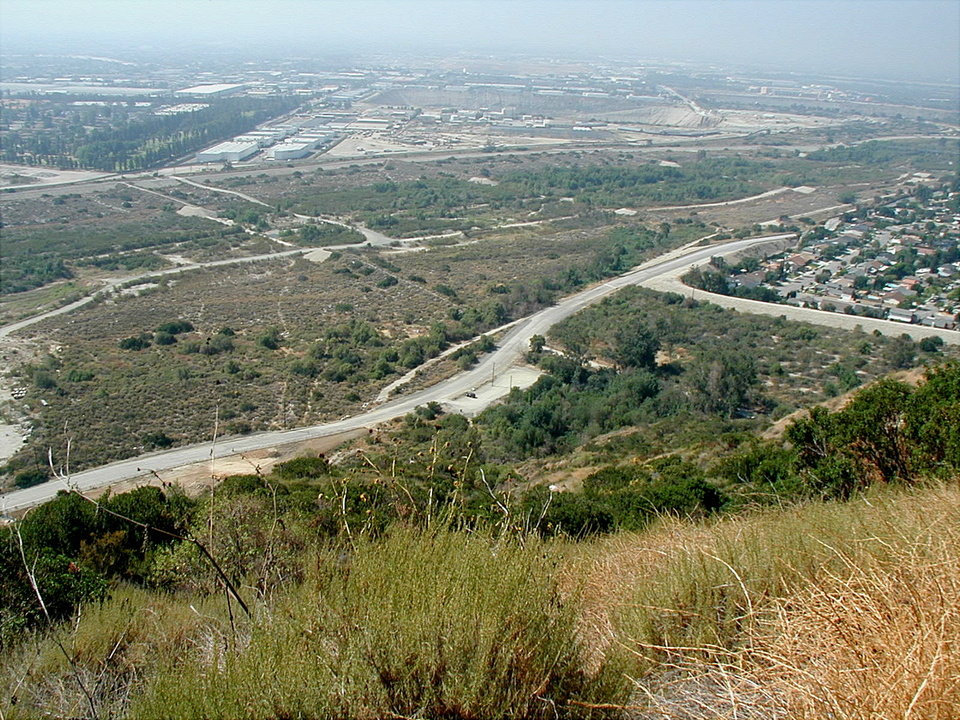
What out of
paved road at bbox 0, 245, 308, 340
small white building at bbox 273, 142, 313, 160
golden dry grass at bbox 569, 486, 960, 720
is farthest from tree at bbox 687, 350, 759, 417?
small white building at bbox 273, 142, 313, 160

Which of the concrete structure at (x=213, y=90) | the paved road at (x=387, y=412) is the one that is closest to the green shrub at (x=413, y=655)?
the paved road at (x=387, y=412)

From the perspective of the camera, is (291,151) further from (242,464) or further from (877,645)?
(877,645)

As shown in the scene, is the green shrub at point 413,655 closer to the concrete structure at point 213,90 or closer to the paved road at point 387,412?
the paved road at point 387,412

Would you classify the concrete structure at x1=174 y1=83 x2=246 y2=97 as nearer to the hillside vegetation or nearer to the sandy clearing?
the sandy clearing

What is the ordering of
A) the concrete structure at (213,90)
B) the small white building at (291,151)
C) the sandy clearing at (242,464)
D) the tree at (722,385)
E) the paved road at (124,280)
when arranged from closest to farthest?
the sandy clearing at (242,464)
the tree at (722,385)
the paved road at (124,280)
the small white building at (291,151)
the concrete structure at (213,90)

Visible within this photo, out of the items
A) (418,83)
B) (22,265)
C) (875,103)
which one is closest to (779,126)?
(875,103)

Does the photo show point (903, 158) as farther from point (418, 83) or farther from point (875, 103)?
point (418, 83)

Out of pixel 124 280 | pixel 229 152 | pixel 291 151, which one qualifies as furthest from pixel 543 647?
pixel 229 152
